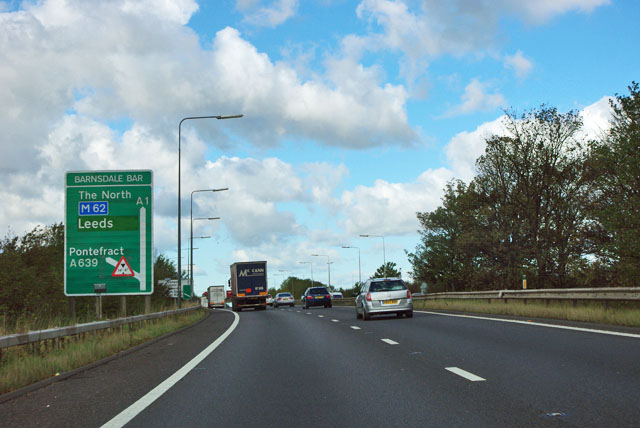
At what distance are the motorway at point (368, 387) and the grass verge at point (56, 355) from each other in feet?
1.53

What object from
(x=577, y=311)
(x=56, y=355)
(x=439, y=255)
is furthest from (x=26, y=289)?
(x=439, y=255)

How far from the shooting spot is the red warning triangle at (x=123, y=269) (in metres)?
19.6

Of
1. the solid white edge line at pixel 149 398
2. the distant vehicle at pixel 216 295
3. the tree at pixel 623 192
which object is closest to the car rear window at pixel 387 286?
the tree at pixel 623 192

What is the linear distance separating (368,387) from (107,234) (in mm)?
13270

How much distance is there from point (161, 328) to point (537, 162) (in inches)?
1106

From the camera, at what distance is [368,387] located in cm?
803

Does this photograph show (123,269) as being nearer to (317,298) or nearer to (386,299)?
(386,299)

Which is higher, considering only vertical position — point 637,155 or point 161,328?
point 637,155

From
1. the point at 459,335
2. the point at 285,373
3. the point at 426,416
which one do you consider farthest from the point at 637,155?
the point at 426,416

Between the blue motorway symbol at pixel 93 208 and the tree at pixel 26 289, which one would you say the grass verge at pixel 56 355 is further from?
the tree at pixel 26 289

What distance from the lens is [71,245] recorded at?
755 inches

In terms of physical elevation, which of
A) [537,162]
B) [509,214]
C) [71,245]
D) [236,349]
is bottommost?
[236,349]

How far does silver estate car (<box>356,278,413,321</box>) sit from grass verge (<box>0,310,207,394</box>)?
9135mm

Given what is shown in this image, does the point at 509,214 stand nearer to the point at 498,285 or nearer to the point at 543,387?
the point at 498,285
